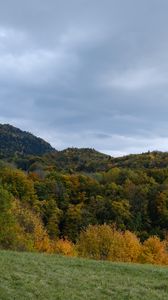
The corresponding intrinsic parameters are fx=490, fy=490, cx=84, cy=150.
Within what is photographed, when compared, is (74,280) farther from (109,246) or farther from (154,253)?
(154,253)

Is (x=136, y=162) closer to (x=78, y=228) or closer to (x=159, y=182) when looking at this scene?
(x=159, y=182)

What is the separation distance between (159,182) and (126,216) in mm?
31646

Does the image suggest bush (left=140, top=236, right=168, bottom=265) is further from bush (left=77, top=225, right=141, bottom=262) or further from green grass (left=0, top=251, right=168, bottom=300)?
green grass (left=0, top=251, right=168, bottom=300)

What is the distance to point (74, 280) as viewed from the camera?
21078mm

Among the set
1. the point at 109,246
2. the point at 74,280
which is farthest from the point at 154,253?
the point at 74,280

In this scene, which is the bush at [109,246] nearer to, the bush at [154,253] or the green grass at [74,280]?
the bush at [154,253]

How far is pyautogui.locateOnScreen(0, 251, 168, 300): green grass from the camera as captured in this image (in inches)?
698

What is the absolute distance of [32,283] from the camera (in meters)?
18.7

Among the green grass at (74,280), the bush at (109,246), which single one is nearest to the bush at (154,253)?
the bush at (109,246)

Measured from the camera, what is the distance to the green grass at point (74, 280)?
17.7 meters

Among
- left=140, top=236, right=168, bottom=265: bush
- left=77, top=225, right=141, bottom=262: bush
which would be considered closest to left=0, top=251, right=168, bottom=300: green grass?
left=77, top=225, right=141, bottom=262: bush

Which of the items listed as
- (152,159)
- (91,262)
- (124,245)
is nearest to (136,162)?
(152,159)

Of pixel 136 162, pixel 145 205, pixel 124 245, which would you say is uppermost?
pixel 136 162

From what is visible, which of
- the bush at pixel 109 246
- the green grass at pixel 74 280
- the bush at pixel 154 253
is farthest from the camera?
the bush at pixel 154 253
